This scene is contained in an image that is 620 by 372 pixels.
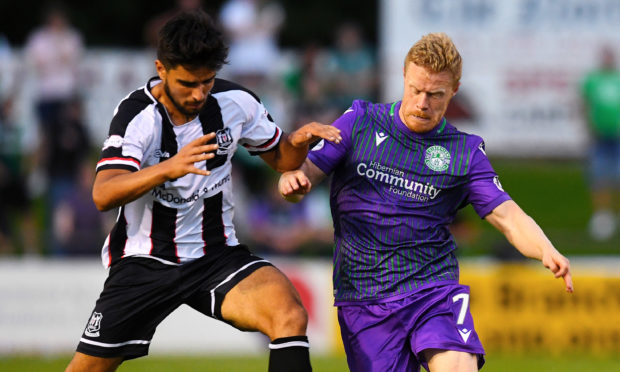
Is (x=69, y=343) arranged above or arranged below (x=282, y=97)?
below

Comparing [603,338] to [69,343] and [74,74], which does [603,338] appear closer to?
[69,343]

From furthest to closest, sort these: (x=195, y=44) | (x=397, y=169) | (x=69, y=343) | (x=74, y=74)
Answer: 1. (x=74, y=74)
2. (x=69, y=343)
3. (x=397, y=169)
4. (x=195, y=44)

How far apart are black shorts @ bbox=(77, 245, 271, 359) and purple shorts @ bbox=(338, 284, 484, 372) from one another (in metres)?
0.63

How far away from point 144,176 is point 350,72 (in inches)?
377

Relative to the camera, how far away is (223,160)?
16.9 feet

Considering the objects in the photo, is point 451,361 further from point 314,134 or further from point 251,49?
point 251,49

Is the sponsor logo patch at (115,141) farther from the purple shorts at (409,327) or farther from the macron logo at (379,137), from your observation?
the purple shorts at (409,327)

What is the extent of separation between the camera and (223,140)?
512cm

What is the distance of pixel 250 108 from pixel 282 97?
8.07m

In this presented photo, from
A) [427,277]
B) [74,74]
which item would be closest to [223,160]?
[427,277]

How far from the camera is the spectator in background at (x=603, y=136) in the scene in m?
13.1

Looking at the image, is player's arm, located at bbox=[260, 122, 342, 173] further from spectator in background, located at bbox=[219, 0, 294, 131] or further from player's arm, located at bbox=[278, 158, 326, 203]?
spectator in background, located at bbox=[219, 0, 294, 131]

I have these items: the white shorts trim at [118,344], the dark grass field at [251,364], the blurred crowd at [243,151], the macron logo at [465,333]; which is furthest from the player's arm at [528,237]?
the blurred crowd at [243,151]

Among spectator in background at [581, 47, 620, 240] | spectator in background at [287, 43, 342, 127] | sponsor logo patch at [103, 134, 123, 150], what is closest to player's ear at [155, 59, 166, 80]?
sponsor logo patch at [103, 134, 123, 150]
